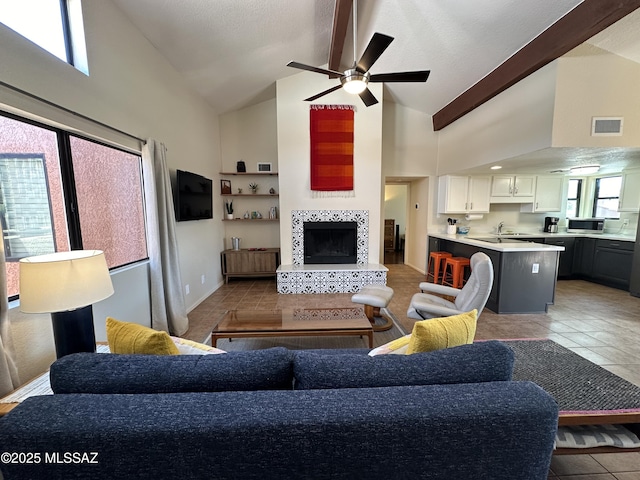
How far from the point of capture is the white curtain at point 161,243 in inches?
106

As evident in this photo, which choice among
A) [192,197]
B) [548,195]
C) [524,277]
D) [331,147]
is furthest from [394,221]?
[192,197]

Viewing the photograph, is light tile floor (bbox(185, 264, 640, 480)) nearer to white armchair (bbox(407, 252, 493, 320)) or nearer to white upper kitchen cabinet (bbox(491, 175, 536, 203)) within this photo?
white armchair (bbox(407, 252, 493, 320))

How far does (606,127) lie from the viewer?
2.89m

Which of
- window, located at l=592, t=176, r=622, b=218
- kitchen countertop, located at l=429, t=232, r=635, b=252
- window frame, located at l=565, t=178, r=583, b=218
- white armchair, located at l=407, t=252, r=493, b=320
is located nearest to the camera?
white armchair, located at l=407, t=252, r=493, b=320

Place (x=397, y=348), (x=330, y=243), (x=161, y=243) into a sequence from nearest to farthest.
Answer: (x=397, y=348) < (x=161, y=243) < (x=330, y=243)

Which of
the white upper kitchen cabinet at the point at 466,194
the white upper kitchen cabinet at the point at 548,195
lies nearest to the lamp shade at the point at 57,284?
the white upper kitchen cabinet at the point at 466,194

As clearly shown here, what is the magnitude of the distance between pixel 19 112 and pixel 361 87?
8.01ft

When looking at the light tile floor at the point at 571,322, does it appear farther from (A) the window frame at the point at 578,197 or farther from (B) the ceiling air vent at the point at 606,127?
(B) the ceiling air vent at the point at 606,127

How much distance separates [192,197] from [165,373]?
10.2 feet

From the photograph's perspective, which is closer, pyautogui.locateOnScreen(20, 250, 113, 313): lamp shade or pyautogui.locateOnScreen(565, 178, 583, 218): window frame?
pyautogui.locateOnScreen(20, 250, 113, 313): lamp shade

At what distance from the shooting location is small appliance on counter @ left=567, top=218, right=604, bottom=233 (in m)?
5.10

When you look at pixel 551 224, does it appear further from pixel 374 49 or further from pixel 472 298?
pixel 374 49

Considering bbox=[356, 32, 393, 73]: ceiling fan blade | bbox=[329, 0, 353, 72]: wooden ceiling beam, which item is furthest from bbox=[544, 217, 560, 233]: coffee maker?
bbox=[356, 32, 393, 73]: ceiling fan blade

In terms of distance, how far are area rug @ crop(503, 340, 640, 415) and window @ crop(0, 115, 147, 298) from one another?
10.2 feet
